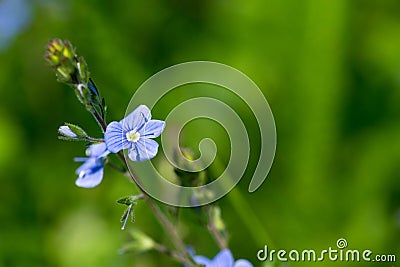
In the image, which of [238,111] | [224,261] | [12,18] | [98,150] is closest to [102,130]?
[98,150]

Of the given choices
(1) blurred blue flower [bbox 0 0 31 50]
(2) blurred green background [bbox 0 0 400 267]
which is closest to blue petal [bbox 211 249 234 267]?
(2) blurred green background [bbox 0 0 400 267]

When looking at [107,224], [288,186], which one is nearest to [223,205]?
[288,186]

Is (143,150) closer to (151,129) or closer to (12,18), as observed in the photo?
(151,129)

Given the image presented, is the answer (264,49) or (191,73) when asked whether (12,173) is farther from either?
(264,49)

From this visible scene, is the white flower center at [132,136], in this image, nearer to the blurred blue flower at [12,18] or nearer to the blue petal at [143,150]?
the blue petal at [143,150]

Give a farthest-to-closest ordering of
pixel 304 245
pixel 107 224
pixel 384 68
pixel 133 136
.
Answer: pixel 384 68
pixel 107 224
pixel 304 245
pixel 133 136

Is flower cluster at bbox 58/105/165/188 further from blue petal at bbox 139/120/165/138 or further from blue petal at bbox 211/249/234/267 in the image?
blue petal at bbox 211/249/234/267

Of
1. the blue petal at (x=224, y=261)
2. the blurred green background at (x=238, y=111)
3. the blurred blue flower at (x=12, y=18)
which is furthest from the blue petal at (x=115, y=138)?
the blurred blue flower at (x=12, y=18)
